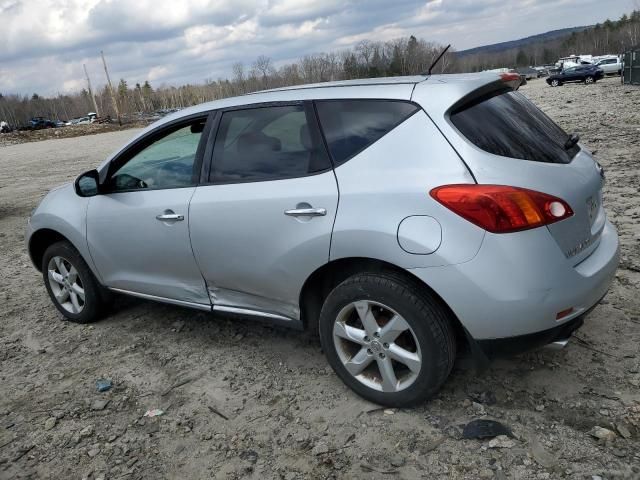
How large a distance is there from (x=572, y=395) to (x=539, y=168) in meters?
1.24

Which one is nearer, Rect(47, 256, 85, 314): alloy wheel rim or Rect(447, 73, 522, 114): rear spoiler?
Rect(447, 73, 522, 114): rear spoiler

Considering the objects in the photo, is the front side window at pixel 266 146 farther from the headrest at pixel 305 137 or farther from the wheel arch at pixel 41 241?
the wheel arch at pixel 41 241

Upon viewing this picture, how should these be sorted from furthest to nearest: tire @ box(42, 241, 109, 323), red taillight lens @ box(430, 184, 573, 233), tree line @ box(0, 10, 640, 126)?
tree line @ box(0, 10, 640, 126) < tire @ box(42, 241, 109, 323) < red taillight lens @ box(430, 184, 573, 233)

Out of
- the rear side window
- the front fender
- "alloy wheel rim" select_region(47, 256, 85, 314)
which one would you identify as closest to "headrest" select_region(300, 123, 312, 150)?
the rear side window

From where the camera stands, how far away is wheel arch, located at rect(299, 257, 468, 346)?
276 centimetres

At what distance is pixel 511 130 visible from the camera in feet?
9.34

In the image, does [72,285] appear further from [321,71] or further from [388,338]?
[321,71]

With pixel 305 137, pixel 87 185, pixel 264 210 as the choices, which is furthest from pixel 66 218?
pixel 305 137

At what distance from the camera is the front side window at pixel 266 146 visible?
3.11 metres

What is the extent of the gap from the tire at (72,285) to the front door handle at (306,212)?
2.17m

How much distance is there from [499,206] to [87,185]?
3055 millimetres

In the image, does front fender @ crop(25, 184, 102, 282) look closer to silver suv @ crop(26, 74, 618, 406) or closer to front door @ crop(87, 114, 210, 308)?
front door @ crop(87, 114, 210, 308)

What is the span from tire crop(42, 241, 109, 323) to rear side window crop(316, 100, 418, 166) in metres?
2.45

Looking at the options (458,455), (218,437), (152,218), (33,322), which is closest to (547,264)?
(458,455)
